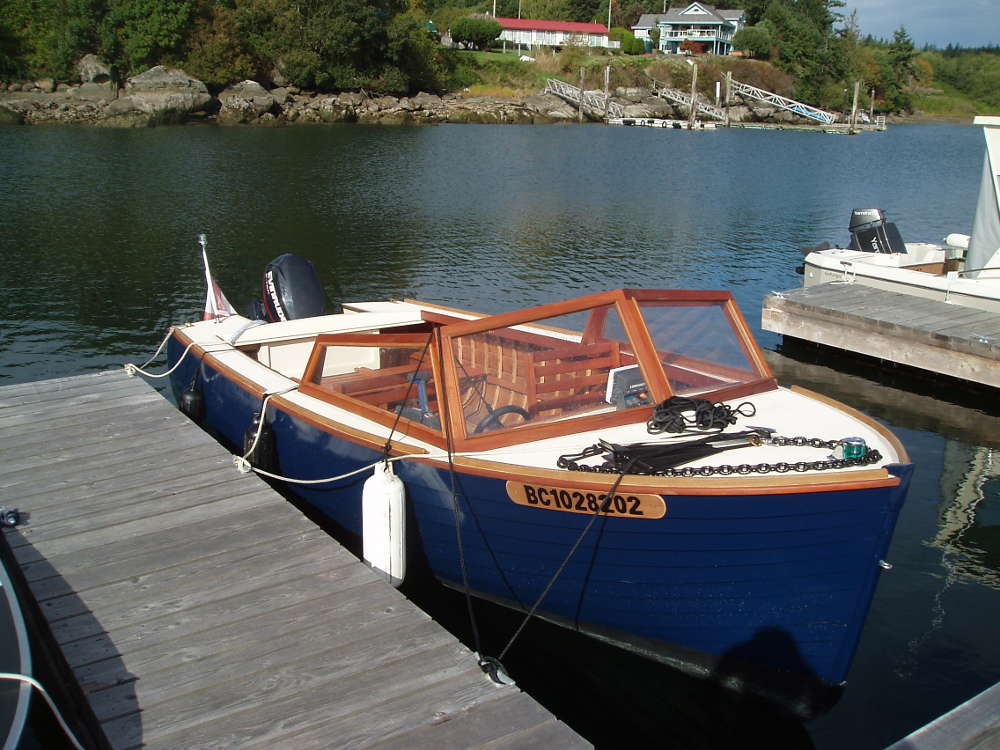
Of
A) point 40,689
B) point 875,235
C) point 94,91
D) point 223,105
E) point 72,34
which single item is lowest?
point 40,689

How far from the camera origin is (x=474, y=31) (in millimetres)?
94062

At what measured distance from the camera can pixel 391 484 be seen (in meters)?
5.85

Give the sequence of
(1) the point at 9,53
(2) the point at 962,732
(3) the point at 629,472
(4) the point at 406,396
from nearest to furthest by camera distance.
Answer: (2) the point at 962,732
(3) the point at 629,472
(4) the point at 406,396
(1) the point at 9,53

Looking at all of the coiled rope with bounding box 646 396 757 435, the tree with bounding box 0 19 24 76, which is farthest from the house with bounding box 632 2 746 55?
the coiled rope with bounding box 646 396 757 435

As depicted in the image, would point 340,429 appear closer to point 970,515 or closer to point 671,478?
point 671,478

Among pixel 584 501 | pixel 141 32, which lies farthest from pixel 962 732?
pixel 141 32

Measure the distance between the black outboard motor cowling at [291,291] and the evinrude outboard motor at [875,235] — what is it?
1043 cm

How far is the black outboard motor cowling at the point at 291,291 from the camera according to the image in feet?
33.9

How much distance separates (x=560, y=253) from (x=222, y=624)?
707 inches

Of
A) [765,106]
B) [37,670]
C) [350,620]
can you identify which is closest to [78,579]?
[37,670]

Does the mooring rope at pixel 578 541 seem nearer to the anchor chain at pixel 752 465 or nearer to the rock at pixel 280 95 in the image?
the anchor chain at pixel 752 465

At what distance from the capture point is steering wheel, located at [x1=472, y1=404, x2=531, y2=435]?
6.01m

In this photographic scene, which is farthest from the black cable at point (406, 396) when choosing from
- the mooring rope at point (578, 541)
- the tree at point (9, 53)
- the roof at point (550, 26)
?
Answer: the roof at point (550, 26)

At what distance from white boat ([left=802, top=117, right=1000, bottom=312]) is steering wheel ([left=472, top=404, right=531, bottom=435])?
9.95 meters
